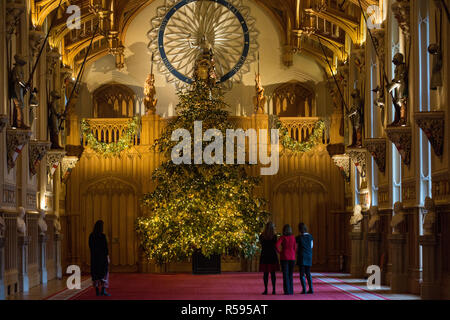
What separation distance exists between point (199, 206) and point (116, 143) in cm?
448

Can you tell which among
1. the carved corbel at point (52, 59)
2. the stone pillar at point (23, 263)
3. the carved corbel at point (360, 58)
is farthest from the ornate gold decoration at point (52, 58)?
the carved corbel at point (360, 58)

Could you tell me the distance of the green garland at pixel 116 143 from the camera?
21531mm

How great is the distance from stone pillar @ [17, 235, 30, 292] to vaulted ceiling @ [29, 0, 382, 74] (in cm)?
495

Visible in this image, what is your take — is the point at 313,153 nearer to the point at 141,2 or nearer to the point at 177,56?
the point at 177,56

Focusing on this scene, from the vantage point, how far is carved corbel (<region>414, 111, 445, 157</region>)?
11695 millimetres

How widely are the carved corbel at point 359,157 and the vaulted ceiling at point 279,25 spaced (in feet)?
7.74

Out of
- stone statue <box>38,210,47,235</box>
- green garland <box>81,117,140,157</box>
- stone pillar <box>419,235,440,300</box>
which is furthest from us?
green garland <box>81,117,140,157</box>

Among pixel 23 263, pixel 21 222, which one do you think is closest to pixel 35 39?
pixel 21 222

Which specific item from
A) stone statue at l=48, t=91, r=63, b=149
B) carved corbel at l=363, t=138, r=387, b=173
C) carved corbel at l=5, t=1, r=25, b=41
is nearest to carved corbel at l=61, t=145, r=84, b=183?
stone statue at l=48, t=91, r=63, b=149

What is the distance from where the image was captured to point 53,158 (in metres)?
18.8

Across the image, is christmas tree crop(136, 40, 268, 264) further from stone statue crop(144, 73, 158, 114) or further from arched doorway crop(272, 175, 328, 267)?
stone statue crop(144, 73, 158, 114)

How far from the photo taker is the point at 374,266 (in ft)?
53.7

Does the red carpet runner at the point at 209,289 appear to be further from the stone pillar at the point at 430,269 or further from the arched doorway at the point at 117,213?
the arched doorway at the point at 117,213

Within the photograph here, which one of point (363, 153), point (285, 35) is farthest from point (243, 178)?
point (285, 35)
